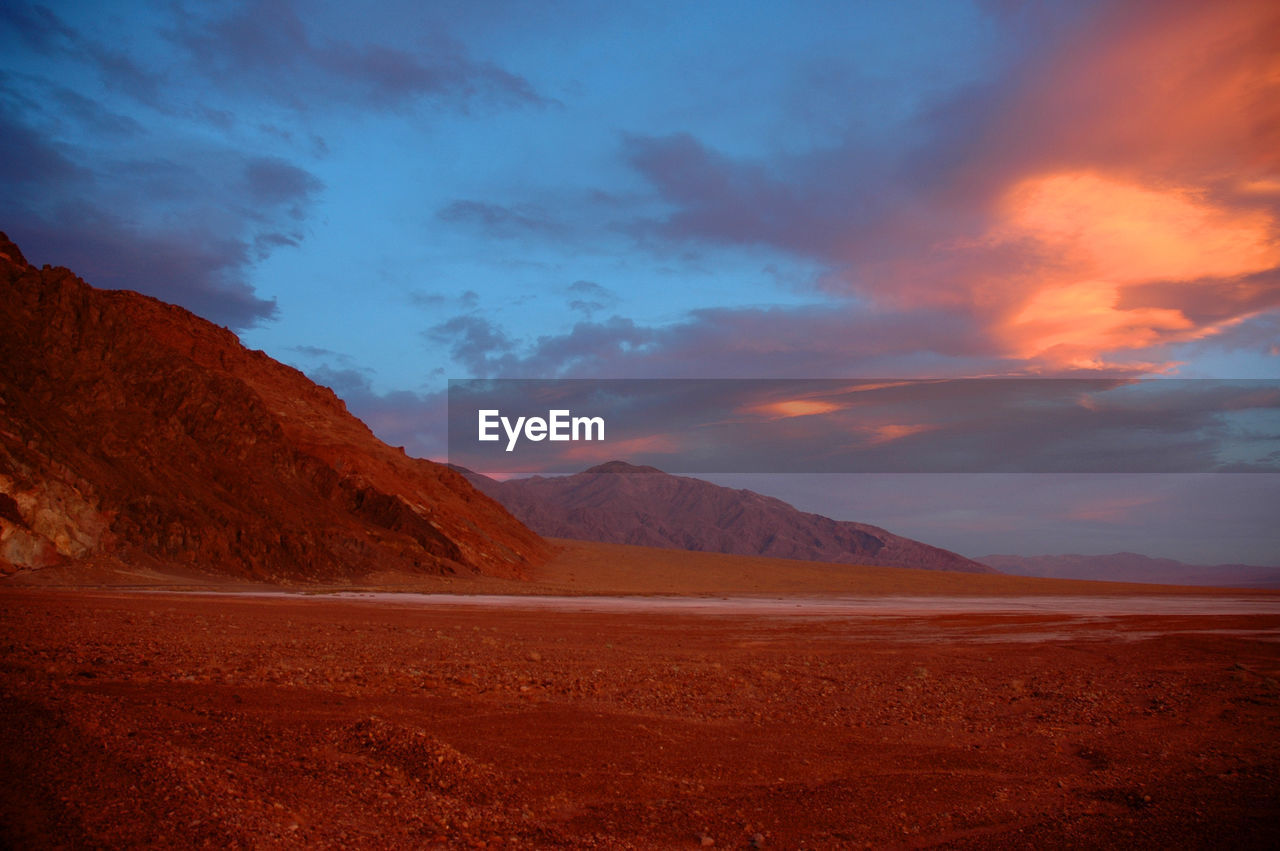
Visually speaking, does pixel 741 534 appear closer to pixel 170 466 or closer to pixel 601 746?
pixel 170 466

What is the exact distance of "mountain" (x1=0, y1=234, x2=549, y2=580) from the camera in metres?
32.7

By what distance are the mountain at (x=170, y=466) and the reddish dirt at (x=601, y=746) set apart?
64.8ft

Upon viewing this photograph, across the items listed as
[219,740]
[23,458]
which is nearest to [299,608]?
[23,458]

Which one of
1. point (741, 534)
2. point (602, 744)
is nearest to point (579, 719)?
point (602, 744)

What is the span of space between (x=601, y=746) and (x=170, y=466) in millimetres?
39182

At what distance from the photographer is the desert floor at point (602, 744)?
19.6 ft

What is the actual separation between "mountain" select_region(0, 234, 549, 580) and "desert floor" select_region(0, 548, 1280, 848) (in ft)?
60.9

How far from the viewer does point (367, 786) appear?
21.7 ft

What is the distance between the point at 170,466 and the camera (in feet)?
132

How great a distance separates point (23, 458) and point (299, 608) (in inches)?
613

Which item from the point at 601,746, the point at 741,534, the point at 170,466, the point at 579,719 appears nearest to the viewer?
the point at 601,746

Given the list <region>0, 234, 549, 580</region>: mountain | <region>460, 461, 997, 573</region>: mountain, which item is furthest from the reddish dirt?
<region>460, 461, 997, 573</region>: mountain

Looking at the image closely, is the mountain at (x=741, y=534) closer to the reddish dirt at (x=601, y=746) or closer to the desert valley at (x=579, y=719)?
the desert valley at (x=579, y=719)

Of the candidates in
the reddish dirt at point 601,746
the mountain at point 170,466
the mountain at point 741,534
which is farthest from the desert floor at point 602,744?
the mountain at point 741,534
